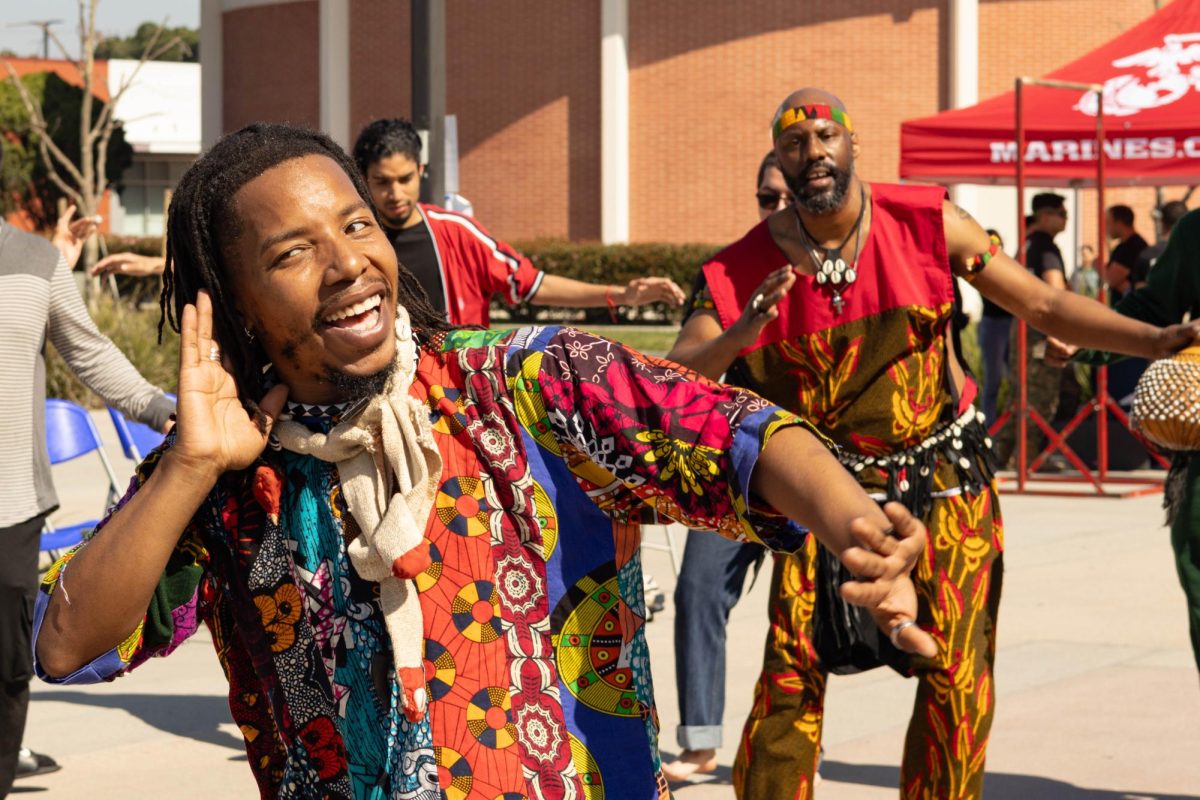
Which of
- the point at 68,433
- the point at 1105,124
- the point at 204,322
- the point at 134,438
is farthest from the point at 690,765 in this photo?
the point at 1105,124

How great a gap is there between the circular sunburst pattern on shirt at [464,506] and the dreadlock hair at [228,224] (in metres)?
0.25

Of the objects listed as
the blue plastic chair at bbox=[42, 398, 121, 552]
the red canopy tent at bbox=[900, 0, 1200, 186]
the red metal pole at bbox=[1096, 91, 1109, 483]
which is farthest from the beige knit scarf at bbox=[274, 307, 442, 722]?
the red canopy tent at bbox=[900, 0, 1200, 186]

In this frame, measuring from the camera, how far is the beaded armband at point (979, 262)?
464cm

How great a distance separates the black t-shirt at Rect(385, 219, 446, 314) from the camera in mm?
6461

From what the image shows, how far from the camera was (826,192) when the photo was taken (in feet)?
15.1

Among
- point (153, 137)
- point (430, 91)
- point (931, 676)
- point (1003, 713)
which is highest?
point (153, 137)

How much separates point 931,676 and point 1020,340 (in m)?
8.62

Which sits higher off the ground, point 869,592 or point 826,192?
point 826,192

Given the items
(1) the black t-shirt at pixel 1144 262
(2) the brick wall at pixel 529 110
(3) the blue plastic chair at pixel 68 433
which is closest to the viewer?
(3) the blue plastic chair at pixel 68 433

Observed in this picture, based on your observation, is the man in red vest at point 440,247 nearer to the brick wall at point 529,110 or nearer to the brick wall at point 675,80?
the brick wall at point 675,80

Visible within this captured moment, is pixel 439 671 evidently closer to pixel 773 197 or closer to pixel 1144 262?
pixel 773 197

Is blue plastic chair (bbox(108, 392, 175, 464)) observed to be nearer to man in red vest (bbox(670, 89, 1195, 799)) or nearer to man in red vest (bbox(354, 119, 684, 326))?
man in red vest (bbox(354, 119, 684, 326))

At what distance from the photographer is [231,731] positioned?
6691 millimetres

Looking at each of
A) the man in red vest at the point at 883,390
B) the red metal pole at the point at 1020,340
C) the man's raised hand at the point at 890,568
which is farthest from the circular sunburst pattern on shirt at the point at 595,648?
the red metal pole at the point at 1020,340
